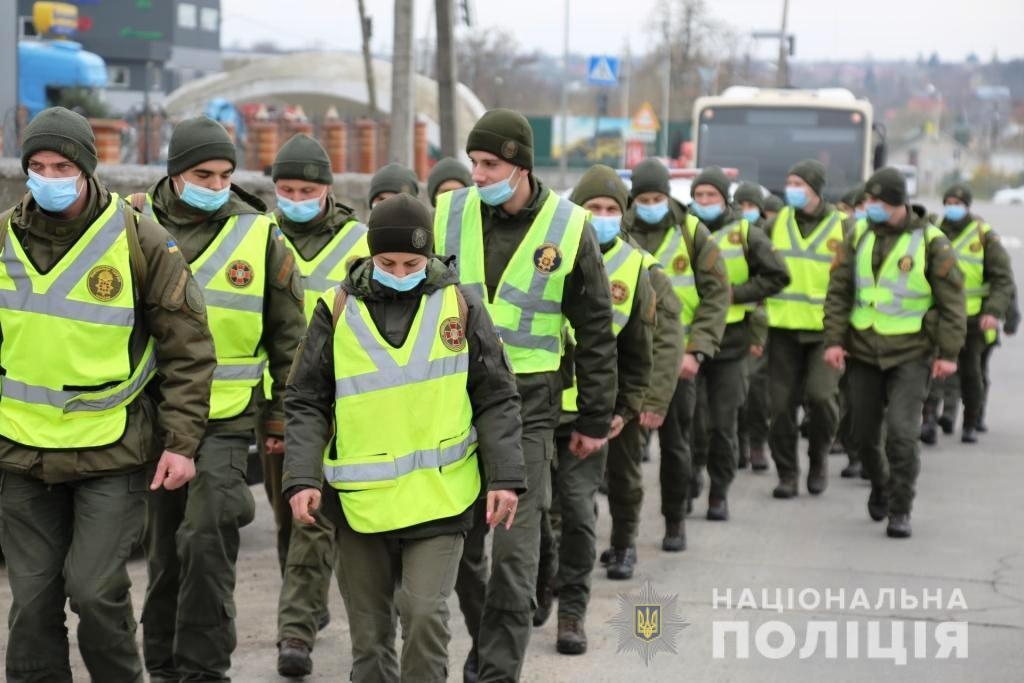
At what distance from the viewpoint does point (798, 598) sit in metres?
8.34

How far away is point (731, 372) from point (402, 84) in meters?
8.87

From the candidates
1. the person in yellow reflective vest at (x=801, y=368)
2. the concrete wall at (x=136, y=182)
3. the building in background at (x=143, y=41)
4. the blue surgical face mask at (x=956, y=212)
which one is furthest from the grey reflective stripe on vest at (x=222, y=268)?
the building in background at (x=143, y=41)

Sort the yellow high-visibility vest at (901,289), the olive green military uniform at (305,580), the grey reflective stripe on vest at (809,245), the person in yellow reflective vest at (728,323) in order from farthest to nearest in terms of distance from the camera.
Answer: the grey reflective stripe on vest at (809,245) → the person in yellow reflective vest at (728,323) → the yellow high-visibility vest at (901,289) → the olive green military uniform at (305,580)

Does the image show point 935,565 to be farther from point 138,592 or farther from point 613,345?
point 138,592

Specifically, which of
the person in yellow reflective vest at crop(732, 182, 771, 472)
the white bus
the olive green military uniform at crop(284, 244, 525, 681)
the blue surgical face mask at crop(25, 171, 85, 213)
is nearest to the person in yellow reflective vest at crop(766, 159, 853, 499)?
the person in yellow reflective vest at crop(732, 182, 771, 472)

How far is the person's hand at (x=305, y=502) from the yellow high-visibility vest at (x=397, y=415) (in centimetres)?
10

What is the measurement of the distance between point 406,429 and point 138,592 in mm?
3216

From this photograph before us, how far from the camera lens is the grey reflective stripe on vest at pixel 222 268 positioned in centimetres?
636

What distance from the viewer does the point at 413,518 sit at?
17.4 ft

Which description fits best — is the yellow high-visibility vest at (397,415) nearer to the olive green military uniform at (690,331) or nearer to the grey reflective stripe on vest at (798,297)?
the olive green military uniform at (690,331)

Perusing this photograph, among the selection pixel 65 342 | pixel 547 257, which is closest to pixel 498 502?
pixel 547 257

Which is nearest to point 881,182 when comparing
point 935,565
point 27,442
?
point 935,565

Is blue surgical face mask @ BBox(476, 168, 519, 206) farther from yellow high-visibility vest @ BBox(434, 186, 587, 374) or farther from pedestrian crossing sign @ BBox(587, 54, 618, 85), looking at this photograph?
pedestrian crossing sign @ BBox(587, 54, 618, 85)

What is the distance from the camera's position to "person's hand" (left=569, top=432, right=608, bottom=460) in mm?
6770
